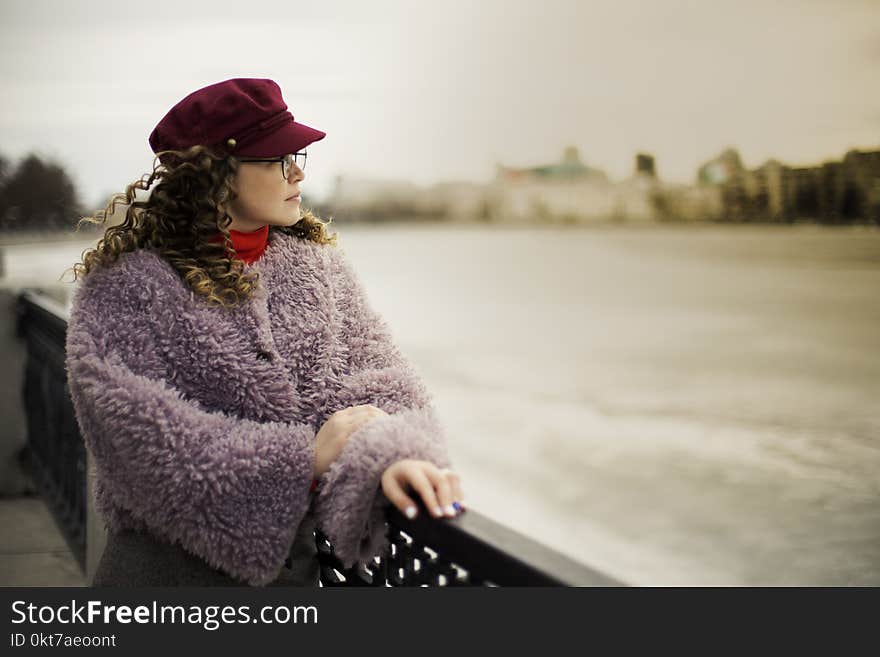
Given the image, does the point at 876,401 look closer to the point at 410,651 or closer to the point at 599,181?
the point at 599,181

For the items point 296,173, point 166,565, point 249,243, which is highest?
point 296,173

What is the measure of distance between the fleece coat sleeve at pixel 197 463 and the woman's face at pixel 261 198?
284mm

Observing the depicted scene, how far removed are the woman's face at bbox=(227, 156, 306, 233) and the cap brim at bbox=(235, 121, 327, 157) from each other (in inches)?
0.9

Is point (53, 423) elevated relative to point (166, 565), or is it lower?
lower

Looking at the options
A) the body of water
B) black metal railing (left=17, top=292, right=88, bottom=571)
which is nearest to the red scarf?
black metal railing (left=17, top=292, right=88, bottom=571)

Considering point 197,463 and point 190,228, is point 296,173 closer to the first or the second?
point 190,228

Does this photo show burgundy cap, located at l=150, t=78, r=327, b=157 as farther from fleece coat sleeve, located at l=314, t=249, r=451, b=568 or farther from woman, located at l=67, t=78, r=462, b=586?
fleece coat sleeve, located at l=314, t=249, r=451, b=568

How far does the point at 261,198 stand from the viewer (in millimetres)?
1393

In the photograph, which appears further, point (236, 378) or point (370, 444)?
point (236, 378)

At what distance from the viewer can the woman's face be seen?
139cm

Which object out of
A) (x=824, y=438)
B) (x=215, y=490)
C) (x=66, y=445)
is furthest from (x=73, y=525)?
(x=824, y=438)

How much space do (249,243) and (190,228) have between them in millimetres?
96

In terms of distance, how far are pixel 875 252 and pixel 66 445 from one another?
2326 inches

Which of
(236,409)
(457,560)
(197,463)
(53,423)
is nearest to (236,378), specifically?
(236,409)
